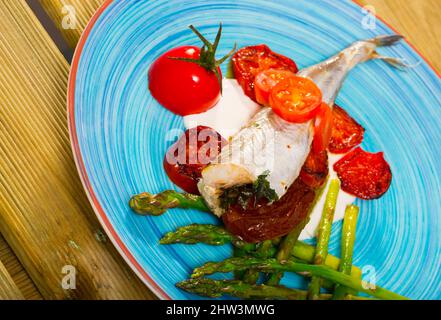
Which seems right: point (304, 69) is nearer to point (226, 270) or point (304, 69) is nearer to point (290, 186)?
point (290, 186)

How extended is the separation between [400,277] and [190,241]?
1.16m

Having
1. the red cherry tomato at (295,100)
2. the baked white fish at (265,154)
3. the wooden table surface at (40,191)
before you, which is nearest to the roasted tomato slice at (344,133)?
the baked white fish at (265,154)

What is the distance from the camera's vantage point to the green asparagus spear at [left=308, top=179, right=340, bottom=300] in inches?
108

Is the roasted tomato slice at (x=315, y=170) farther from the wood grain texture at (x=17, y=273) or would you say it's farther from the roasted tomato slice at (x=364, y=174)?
the wood grain texture at (x=17, y=273)

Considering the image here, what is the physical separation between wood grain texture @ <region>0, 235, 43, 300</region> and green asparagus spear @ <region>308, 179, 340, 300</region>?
1.26 m

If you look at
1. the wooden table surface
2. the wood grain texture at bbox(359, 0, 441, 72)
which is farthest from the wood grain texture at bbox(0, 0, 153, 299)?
the wood grain texture at bbox(359, 0, 441, 72)

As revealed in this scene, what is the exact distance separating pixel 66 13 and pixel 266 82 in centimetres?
107

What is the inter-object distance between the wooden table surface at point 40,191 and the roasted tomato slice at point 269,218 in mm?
528

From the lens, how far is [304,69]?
122 inches

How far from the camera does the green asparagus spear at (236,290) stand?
253cm

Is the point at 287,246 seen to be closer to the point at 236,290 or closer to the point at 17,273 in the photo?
the point at 236,290

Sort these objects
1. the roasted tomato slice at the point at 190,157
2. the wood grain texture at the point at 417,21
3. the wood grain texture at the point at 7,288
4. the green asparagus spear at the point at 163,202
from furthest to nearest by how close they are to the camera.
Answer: the wood grain texture at the point at 417,21 < the roasted tomato slice at the point at 190,157 < the green asparagus spear at the point at 163,202 < the wood grain texture at the point at 7,288

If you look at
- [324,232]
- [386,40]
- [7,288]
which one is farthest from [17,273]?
[386,40]

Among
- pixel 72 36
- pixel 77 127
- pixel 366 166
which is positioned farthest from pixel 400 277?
pixel 72 36
